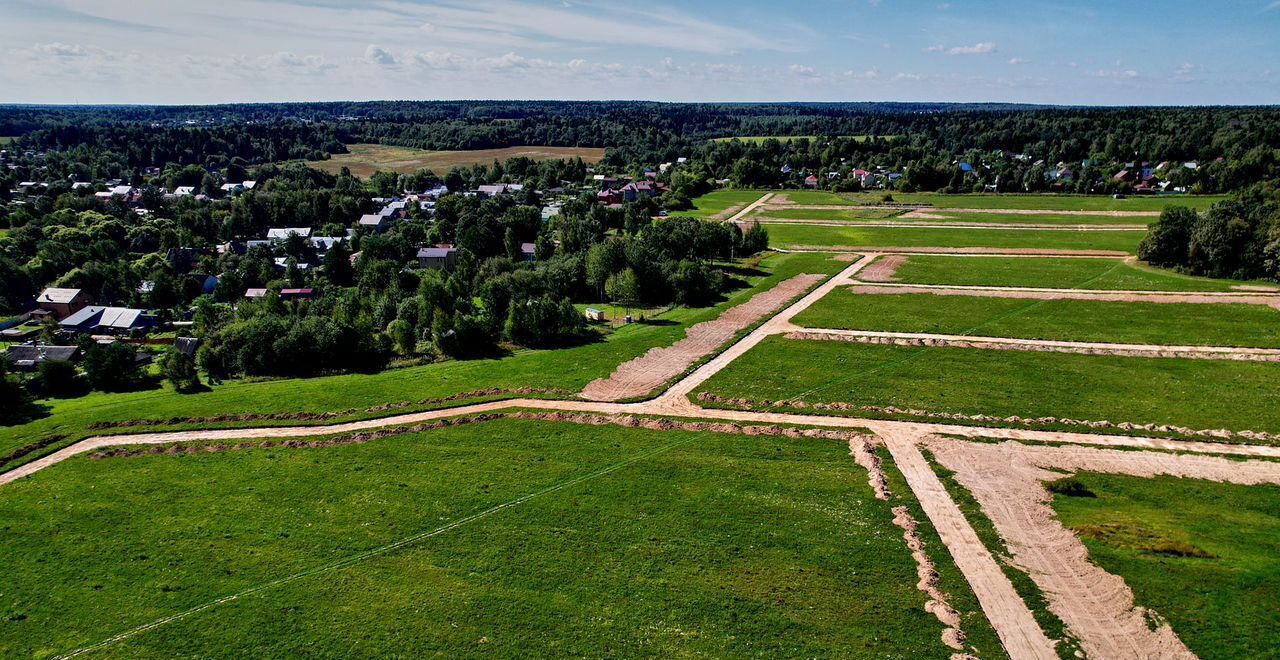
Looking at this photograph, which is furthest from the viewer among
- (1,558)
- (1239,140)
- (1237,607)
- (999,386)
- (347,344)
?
Result: (1239,140)

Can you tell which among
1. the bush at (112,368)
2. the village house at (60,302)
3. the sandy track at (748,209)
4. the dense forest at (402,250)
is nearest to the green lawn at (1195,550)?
the dense forest at (402,250)

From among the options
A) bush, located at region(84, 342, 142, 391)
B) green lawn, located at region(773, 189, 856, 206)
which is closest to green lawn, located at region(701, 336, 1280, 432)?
bush, located at region(84, 342, 142, 391)

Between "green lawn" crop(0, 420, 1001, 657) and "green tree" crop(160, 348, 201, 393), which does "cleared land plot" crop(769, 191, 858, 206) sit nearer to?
"green lawn" crop(0, 420, 1001, 657)

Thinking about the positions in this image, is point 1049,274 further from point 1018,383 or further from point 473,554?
point 473,554

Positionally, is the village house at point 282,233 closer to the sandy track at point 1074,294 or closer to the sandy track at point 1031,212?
the sandy track at point 1074,294

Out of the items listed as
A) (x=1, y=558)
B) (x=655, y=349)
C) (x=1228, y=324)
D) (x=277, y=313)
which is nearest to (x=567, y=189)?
(x=277, y=313)

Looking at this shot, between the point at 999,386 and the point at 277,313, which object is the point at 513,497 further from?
the point at 277,313
